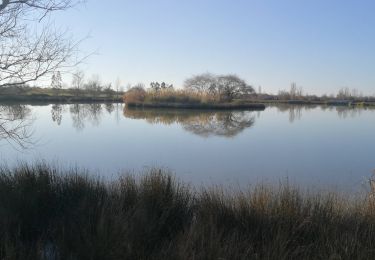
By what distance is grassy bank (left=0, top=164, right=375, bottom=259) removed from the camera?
3.26m

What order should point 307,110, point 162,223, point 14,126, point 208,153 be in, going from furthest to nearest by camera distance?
1. point 307,110
2. point 208,153
3. point 14,126
4. point 162,223

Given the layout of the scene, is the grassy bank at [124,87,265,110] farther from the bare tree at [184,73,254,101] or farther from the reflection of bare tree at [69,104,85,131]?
the reflection of bare tree at [69,104,85,131]

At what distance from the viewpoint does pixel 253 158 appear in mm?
10688

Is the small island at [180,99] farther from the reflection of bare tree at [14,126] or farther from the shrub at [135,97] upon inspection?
the reflection of bare tree at [14,126]

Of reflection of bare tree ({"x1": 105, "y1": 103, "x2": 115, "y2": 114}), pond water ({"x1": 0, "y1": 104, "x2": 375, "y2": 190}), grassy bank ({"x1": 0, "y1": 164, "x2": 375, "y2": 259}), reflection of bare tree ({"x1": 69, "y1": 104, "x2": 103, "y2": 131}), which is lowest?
pond water ({"x1": 0, "y1": 104, "x2": 375, "y2": 190})

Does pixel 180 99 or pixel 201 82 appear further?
pixel 201 82

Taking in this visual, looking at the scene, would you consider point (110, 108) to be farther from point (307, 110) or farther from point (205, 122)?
point (307, 110)

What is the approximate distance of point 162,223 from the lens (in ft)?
12.9

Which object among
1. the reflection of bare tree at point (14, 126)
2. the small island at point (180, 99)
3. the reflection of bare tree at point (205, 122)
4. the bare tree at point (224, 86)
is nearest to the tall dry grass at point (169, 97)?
the small island at point (180, 99)

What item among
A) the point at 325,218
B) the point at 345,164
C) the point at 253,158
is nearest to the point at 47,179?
the point at 325,218

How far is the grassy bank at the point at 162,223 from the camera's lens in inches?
128

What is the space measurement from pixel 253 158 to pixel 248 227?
22.6ft

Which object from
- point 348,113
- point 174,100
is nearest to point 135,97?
point 174,100

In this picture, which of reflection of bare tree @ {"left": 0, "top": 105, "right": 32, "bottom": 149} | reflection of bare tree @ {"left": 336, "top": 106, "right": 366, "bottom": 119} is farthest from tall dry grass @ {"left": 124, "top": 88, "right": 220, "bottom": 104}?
reflection of bare tree @ {"left": 0, "top": 105, "right": 32, "bottom": 149}
